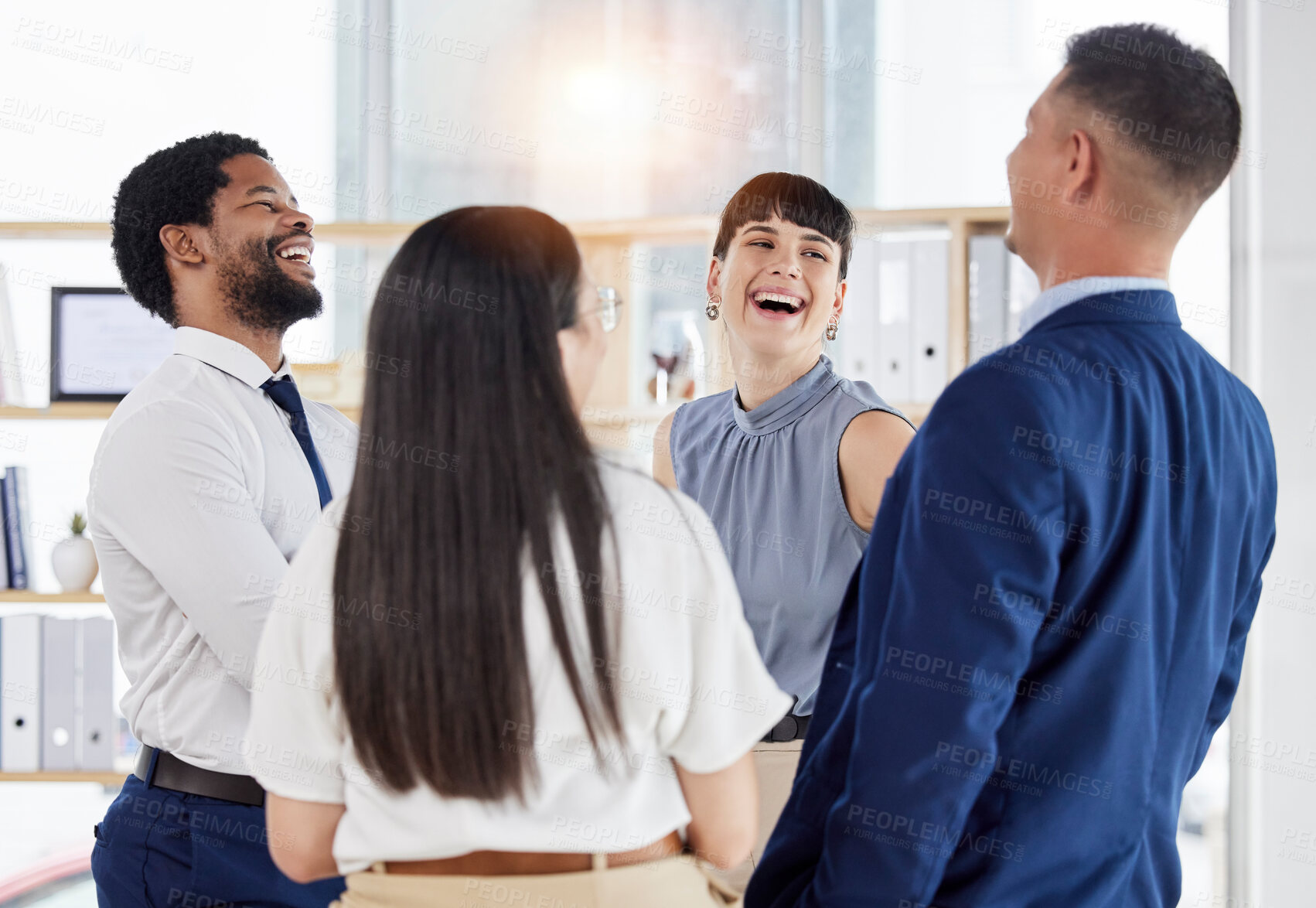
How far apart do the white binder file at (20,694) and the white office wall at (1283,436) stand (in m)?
3.03

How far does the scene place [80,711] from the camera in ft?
8.46

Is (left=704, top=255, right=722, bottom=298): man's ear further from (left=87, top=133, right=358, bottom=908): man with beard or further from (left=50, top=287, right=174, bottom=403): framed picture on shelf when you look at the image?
(left=50, top=287, right=174, bottom=403): framed picture on shelf

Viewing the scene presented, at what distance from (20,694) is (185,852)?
5.00 ft

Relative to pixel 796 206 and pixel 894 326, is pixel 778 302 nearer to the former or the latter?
pixel 796 206

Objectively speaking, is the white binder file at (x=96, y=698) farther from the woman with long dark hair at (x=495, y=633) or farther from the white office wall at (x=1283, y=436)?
the white office wall at (x=1283, y=436)

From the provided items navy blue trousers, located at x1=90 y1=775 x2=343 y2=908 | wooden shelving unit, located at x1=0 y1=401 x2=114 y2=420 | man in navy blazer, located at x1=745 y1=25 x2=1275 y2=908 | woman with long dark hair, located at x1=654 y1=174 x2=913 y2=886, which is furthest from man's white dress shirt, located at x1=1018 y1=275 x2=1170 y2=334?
wooden shelving unit, located at x1=0 y1=401 x2=114 y2=420

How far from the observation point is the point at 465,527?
2.86 ft

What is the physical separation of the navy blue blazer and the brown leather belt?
0.22 m

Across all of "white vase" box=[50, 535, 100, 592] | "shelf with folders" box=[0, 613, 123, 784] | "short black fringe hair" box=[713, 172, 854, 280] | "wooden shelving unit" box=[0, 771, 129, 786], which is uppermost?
"short black fringe hair" box=[713, 172, 854, 280]

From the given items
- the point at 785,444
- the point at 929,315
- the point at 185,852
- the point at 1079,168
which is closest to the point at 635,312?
the point at 929,315

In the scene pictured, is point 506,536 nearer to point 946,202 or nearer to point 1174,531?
point 1174,531

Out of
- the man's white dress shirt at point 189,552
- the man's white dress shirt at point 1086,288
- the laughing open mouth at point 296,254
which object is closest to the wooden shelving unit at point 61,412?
A: the laughing open mouth at point 296,254

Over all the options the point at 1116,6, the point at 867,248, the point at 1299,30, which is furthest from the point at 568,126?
the point at 1299,30

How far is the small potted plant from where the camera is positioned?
8.66 feet
